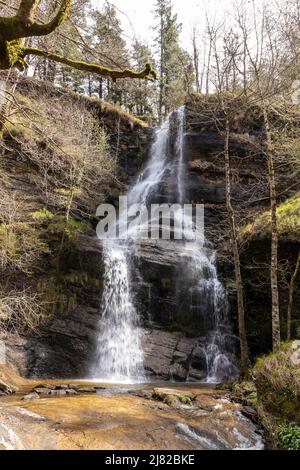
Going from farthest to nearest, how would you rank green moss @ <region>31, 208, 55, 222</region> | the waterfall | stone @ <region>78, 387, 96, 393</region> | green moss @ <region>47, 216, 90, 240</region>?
green moss @ <region>31, 208, 55, 222</region> < green moss @ <region>47, 216, 90, 240</region> < the waterfall < stone @ <region>78, 387, 96, 393</region>

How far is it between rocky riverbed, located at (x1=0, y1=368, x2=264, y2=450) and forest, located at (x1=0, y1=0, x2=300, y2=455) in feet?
0.13

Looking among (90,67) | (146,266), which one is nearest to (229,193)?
(146,266)

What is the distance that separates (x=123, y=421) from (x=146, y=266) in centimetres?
855

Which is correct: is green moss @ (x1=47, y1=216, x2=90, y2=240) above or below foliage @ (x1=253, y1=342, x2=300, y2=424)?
above

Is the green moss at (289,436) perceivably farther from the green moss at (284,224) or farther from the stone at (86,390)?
the green moss at (284,224)

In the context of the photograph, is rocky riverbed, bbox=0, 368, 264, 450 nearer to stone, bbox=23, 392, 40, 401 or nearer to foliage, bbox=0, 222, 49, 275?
stone, bbox=23, 392, 40, 401

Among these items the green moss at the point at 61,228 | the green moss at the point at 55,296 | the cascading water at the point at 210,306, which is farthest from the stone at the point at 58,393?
the green moss at the point at 61,228

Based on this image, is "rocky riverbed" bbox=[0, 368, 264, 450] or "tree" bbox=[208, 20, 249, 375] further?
"tree" bbox=[208, 20, 249, 375]

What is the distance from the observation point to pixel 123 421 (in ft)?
20.7

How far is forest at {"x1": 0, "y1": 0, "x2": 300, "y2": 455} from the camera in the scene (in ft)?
18.1

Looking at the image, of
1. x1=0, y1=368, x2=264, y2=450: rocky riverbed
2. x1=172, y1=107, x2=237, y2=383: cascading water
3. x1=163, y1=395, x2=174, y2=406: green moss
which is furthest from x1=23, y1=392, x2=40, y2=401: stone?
x1=172, y1=107, x2=237, y2=383: cascading water

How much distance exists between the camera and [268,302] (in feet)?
45.7
